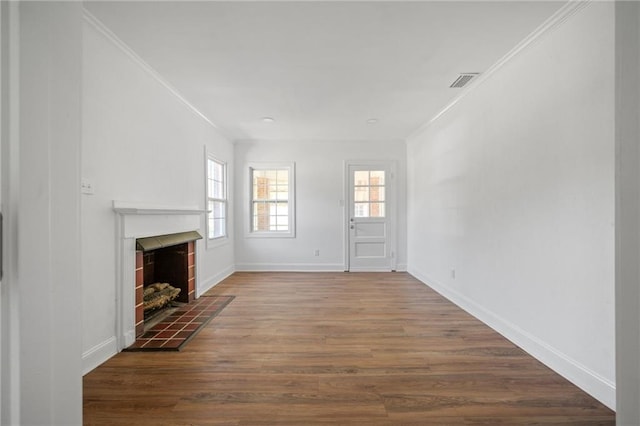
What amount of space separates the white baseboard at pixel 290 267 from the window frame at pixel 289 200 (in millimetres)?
539

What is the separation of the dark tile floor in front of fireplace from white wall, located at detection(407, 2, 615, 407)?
2807 mm

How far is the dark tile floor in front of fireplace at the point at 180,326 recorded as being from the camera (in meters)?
2.63

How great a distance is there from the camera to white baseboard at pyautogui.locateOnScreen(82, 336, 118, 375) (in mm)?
2174

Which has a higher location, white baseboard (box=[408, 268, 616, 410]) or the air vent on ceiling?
the air vent on ceiling

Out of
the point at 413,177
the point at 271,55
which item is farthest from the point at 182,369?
the point at 413,177

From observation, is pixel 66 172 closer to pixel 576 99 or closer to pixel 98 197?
pixel 98 197

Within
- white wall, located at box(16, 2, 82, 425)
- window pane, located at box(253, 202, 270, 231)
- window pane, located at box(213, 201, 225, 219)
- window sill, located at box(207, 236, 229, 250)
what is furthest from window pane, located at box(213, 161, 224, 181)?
white wall, located at box(16, 2, 82, 425)

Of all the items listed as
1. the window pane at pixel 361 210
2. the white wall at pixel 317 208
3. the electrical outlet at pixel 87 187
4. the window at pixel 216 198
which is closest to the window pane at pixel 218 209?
the window at pixel 216 198

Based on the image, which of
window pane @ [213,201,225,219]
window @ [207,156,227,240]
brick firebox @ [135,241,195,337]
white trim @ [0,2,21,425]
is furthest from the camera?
window pane @ [213,201,225,219]

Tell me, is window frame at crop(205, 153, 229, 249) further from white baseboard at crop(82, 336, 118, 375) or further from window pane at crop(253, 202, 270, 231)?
white baseboard at crop(82, 336, 118, 375)

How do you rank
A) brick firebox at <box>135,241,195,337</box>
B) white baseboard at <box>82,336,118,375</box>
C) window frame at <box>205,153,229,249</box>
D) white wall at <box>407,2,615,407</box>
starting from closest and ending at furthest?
white wall at <box>407,2,615,407</box> → white baseboard at <box>82,336,118,375</box> → brick firebox at <box>135,241,195,337</box> → window frame at <box>205,153,229,249</box>

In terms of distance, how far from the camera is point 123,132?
2625 millimetres

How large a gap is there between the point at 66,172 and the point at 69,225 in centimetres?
10

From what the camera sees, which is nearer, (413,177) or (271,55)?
(271,55)
